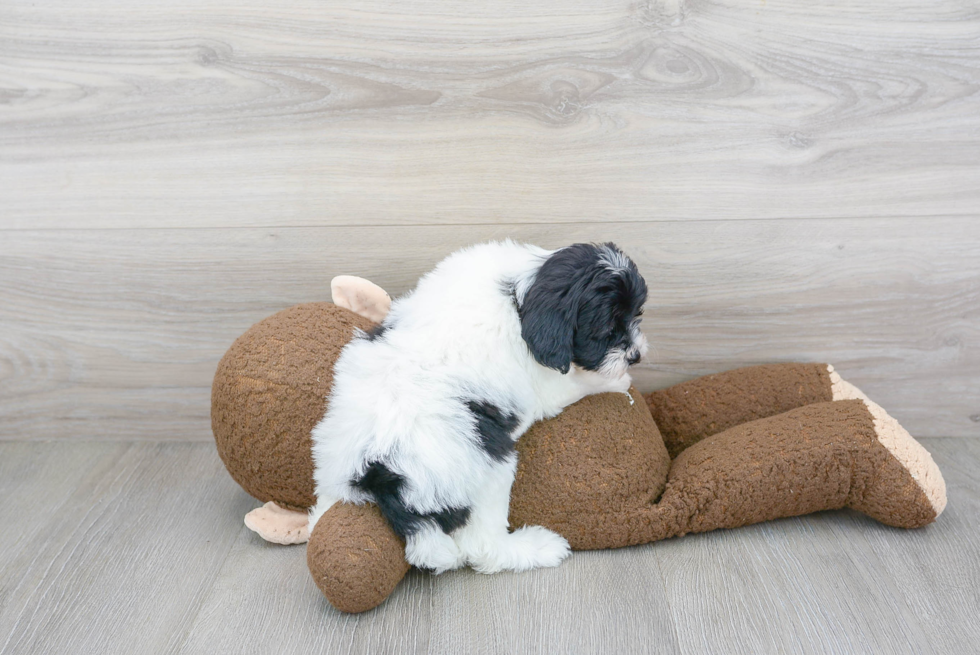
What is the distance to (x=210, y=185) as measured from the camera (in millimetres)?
1486

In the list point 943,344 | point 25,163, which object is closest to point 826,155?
point 943,344

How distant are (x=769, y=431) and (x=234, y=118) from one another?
116 centimetres

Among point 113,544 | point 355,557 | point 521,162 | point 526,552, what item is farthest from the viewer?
point 521,162

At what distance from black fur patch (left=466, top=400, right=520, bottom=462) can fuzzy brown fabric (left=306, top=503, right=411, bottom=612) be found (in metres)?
0.20

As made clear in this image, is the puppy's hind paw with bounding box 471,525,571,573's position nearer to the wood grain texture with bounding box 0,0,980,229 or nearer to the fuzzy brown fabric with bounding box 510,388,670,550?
the fuzzy brown fabric with bounding box 510,388,670,550

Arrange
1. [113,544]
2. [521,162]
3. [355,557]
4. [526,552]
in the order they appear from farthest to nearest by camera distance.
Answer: [521,162] → [113,544] → [526,552] → [355,557]

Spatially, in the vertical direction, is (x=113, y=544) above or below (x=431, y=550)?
below

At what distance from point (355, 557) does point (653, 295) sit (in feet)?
2.63

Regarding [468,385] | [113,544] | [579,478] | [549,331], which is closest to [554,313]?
[549,331]

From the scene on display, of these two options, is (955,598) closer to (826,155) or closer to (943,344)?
(943,344)

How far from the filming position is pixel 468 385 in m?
1.13

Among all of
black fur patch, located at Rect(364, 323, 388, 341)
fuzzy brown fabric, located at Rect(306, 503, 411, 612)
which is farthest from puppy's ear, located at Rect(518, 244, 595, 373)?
fuzzy brown fabric, located at Rect(306, 503, 411, 612)

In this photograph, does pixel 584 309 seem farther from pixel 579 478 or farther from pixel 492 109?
pixel 492 109

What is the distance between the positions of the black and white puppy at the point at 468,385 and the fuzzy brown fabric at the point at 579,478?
40 mm
